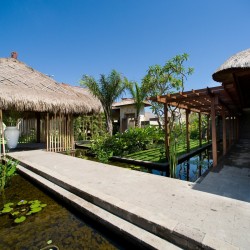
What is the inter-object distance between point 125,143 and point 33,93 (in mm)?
4904

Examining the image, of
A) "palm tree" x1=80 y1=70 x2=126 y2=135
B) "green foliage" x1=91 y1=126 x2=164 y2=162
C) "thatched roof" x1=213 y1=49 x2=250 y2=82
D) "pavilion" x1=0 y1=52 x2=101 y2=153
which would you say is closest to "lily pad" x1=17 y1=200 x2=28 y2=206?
"green foliage" x1=91 y1=126 x2=164 y2=162

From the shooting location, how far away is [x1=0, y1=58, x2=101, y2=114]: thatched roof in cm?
765

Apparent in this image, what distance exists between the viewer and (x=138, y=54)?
15.9 metres

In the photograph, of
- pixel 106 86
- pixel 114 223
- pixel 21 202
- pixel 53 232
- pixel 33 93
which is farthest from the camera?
pixel 106 86

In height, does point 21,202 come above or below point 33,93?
below

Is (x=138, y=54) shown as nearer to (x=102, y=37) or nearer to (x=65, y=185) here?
(x=102, y=37)

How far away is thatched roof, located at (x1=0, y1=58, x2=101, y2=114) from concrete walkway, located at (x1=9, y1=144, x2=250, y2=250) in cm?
465

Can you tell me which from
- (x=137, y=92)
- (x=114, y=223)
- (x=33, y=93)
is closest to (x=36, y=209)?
(x=114, y=223)

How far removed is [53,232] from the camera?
2662mm

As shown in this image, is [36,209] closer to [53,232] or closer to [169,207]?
[53,232]

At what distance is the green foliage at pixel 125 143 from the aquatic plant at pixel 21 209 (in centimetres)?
406

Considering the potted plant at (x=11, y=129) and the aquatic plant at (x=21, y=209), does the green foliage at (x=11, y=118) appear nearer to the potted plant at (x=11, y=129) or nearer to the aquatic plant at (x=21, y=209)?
the potted plant at (x=11, y=129)

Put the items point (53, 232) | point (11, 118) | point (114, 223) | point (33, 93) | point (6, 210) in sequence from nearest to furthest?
point (114, 223) → point (53, 232) → point (6, 210) → point (33, 93) → point (11, 118)

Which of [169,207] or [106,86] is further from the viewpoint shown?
[106,86]
